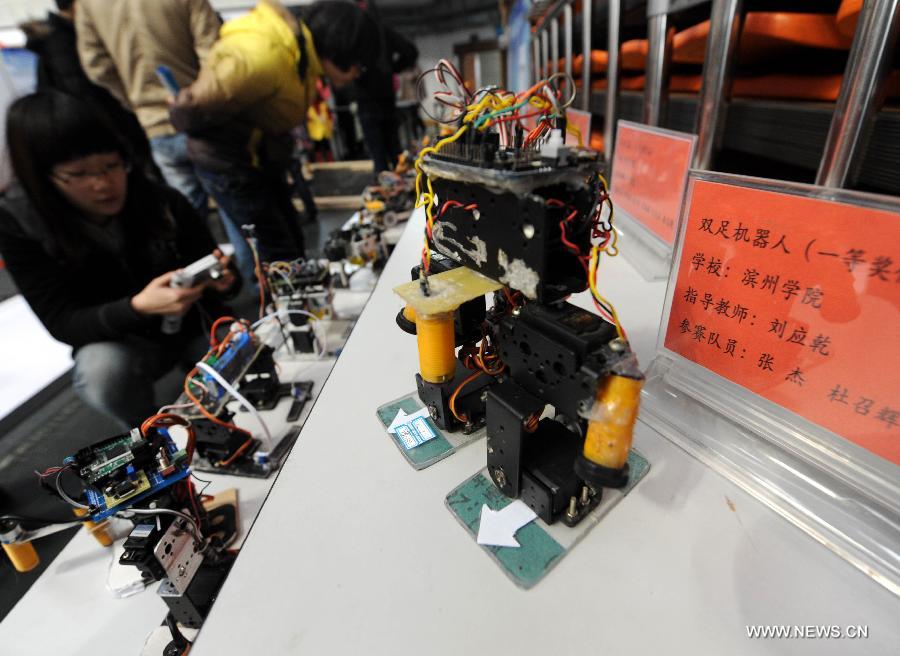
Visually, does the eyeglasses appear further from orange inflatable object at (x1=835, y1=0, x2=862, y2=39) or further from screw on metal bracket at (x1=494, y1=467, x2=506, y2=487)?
orange inflatable object at (x1=835, y1=0, x2=862, y2=39)

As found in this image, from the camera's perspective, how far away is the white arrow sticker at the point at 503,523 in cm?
50

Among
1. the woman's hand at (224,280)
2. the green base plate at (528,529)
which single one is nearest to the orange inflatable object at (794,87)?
the green base plate at (528,529)

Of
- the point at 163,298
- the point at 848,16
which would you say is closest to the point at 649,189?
the point at 848,16

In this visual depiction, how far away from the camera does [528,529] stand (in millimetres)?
509

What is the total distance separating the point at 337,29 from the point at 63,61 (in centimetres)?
138

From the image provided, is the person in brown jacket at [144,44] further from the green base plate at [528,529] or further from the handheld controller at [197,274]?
the green base plate at [528,529]

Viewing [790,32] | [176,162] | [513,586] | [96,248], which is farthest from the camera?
[176,162]

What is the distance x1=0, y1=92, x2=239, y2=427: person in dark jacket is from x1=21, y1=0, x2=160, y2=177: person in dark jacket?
96cm

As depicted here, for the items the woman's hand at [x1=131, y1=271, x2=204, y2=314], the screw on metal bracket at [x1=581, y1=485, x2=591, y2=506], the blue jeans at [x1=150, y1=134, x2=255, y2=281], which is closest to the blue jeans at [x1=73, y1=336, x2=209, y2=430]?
the woman's hand at [x1=131, y1=271, x2=204, y2=314]

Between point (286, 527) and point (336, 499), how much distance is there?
0.22ft

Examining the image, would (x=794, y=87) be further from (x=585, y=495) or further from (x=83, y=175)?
(x=83, y=175)

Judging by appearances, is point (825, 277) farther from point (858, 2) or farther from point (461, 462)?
point (858, 2)

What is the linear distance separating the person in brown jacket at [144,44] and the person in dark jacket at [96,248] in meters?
0.72

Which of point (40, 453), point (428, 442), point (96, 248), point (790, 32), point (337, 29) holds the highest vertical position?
point (337, 29)
